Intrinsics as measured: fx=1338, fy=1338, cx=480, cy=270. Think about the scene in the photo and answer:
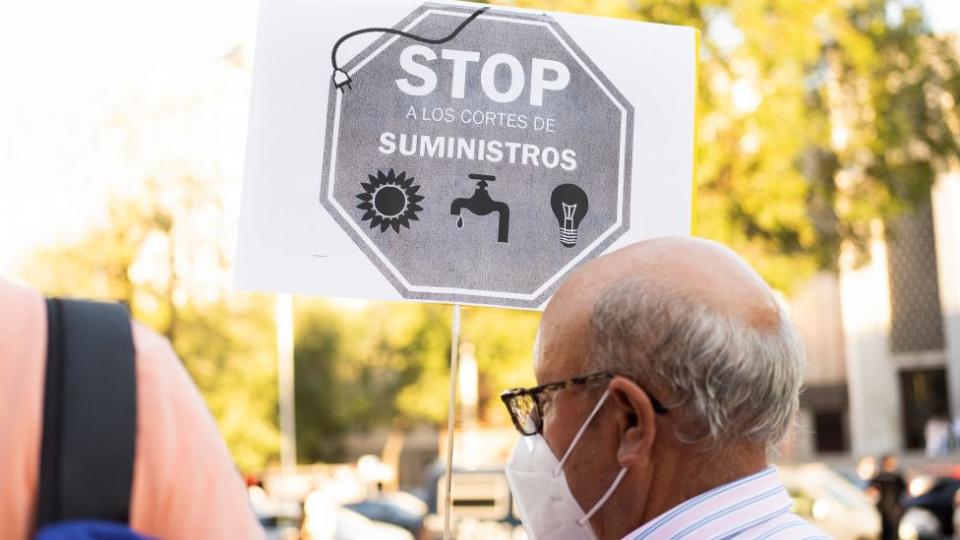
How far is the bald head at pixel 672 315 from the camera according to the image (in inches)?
78.1

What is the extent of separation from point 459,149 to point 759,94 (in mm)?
14575

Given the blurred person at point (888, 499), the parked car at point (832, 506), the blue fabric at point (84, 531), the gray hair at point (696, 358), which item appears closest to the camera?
the blue fabric at point (84, 531)

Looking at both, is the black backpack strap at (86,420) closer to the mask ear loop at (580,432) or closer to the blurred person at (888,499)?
the mask ear loop at (580,432)

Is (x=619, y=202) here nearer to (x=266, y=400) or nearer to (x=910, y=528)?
(x=910, y=528)

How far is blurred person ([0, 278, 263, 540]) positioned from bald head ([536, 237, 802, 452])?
0.94 meters

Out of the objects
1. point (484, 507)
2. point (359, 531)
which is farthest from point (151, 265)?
point (484, 507)

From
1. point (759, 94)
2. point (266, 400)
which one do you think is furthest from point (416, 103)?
point (266, 400)

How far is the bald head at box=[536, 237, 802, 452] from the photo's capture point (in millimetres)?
1984

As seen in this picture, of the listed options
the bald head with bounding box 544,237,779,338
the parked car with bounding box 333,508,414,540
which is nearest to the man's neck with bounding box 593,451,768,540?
the bald head with bounding box 544,237,779,338

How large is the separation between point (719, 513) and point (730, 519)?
2 cm

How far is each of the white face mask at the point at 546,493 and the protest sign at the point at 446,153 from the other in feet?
2.08

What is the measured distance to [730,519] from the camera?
202 centimetres

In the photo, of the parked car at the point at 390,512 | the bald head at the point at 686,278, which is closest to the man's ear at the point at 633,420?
the bald head at the point at 686,278

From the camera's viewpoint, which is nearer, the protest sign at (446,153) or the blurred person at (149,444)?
the blurred person at (149,444)
